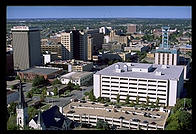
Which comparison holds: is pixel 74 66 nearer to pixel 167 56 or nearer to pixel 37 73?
pixel 37 73

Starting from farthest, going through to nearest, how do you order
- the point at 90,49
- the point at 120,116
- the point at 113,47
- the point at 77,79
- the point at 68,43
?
the point at 113,47
the point at 90,49
the point at 68,43
the point at 77,79
the point at 120,116

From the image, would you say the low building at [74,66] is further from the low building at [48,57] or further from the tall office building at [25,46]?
the tall office building at [25,46]

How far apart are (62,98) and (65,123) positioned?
288 centimetres

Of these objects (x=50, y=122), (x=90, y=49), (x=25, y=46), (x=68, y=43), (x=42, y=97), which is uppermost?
(x=68, y=43)

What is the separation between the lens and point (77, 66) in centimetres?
865

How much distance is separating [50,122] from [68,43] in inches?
280

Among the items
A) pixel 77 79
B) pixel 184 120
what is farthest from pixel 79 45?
pixel 184 120

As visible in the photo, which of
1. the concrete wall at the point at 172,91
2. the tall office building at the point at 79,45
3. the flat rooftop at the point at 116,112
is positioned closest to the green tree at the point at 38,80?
the flat rooftop at the point at 116,112

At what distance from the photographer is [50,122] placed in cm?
329

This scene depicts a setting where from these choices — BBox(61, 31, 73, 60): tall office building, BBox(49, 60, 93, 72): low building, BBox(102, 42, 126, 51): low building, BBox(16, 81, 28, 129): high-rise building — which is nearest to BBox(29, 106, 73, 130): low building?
BBox(16, 81, 28, 129): high-rise building

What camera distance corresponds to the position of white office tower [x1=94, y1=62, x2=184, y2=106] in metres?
5.45

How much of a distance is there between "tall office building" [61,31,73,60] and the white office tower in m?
4.42

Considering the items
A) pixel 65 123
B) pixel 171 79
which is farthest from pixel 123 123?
Result: pixel 171 79

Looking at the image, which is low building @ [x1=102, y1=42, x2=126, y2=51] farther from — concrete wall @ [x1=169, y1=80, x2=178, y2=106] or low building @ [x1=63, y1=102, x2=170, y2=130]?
low building @ [x1=63, y1=102, x2=170, y2=130]
